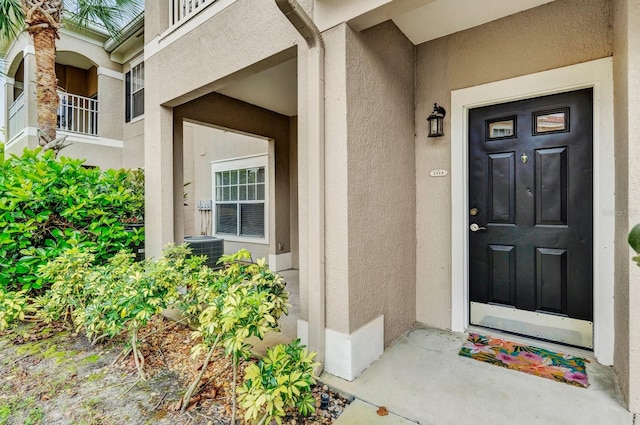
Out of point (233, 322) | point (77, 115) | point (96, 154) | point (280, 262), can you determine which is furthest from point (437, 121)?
point (77, 115)

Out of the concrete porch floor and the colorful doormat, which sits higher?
the colorful doormat

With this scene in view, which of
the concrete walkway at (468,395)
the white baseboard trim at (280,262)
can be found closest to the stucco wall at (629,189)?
the concrete walkway at (468,395)

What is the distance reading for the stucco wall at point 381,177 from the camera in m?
2.55

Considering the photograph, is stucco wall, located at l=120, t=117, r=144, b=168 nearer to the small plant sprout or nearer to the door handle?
the small plant sprout

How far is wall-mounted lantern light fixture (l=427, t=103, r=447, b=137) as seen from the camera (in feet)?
10.7

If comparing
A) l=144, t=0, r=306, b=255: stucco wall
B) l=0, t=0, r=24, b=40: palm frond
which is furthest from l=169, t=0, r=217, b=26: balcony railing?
l=0, t=0, r=24, b=40: palm frond

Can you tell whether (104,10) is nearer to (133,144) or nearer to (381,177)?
(133,144)

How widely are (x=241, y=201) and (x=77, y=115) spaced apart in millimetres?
7092

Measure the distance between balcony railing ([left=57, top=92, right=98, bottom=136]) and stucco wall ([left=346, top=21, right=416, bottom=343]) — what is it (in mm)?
10687

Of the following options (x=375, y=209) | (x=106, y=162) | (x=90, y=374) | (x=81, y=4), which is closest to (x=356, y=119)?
(x=375, y=209)

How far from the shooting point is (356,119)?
2564 mm

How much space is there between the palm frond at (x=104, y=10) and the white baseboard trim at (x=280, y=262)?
6124 mm

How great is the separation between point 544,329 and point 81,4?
913 cm

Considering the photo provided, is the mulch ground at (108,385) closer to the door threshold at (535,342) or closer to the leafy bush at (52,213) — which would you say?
the leafy bush at (52,213)
